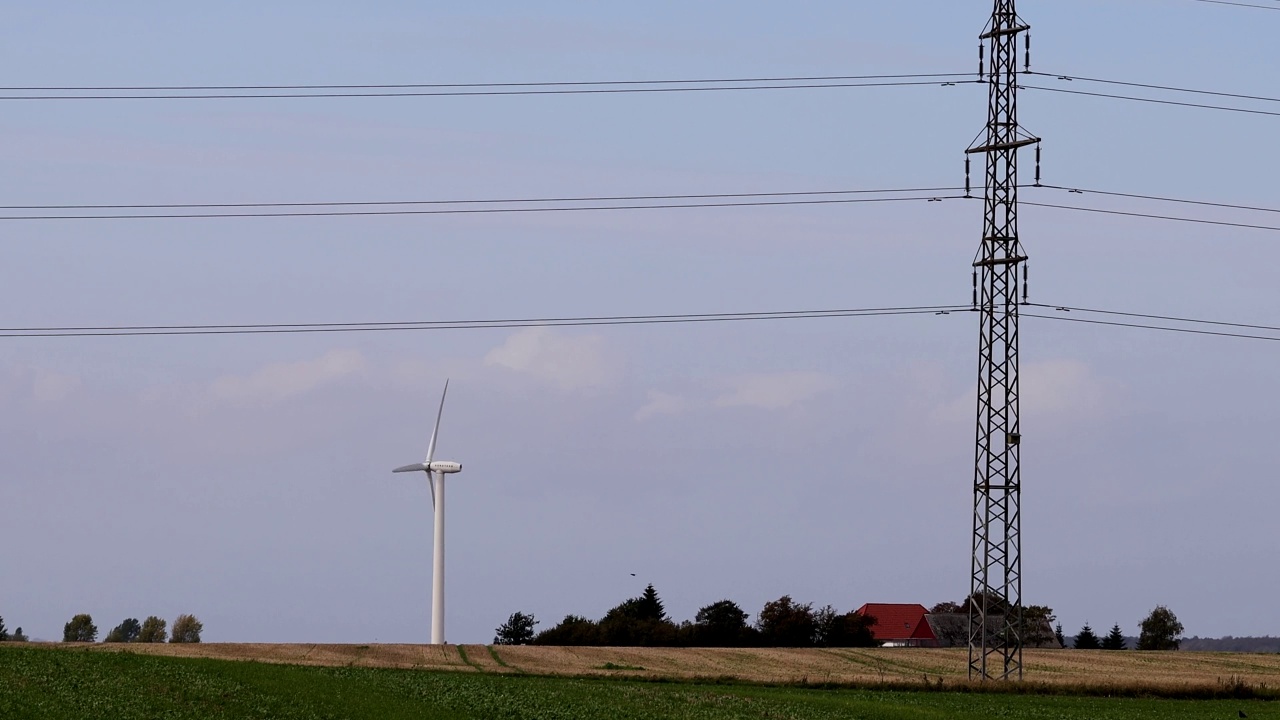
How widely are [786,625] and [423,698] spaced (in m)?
82.2

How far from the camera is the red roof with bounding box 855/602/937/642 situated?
166 metres

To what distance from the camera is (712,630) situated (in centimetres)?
12206

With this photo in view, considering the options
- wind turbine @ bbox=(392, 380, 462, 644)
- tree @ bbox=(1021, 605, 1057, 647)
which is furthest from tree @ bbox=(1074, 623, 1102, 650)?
wind turbine @ bbox=(392, 380, 462, 644)

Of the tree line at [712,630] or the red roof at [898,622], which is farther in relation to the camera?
the red roof at [898,622]

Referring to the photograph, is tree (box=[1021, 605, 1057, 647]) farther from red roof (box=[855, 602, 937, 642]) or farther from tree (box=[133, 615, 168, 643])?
tree (box=[133, 615, 168, 643])

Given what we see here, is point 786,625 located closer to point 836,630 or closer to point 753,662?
point 836,630

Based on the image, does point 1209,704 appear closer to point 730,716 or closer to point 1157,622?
point 730,716

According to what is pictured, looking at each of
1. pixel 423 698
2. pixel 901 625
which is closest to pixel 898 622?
pixel 901 625

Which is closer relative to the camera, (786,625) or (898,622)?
(786,625)

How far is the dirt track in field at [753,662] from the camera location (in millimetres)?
64375

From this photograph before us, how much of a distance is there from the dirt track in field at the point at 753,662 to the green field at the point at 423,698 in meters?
4.89

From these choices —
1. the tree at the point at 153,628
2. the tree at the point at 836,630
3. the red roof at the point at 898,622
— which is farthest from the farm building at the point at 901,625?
the tree at the point at 153,628

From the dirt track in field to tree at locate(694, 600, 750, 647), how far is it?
30.6 meters

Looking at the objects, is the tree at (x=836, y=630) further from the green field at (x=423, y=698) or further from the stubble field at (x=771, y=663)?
the green field at (x=423, y=698)
